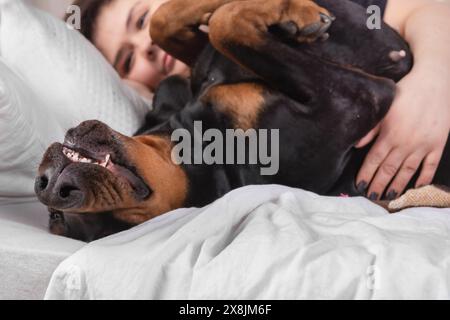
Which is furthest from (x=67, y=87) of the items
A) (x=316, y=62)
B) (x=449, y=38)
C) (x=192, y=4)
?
(x=449, y=38)

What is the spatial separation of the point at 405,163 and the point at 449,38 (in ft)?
1.05

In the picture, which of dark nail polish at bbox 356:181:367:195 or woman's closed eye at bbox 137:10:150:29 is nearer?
dark nail polish at bbox 356:181:367:195

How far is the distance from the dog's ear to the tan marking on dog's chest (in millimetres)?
151

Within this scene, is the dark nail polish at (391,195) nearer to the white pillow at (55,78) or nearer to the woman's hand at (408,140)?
the woman's hand at (408,140)

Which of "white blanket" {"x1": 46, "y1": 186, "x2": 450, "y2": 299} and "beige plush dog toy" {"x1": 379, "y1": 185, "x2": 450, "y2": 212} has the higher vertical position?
"white blanket" {"x1": 46, "y1": 186, "x2": 450, "y2": 299}

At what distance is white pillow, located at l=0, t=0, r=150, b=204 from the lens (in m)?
1.30

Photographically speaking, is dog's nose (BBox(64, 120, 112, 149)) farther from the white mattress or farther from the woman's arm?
the woman's arm

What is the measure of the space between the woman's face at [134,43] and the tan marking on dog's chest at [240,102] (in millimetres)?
314

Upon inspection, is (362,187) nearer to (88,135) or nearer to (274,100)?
(274,100)

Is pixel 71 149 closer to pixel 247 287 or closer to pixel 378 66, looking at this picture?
pixel 247 287

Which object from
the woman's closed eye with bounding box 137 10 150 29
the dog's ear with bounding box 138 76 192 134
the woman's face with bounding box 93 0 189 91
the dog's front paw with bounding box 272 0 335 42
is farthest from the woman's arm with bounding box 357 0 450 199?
the woman's closed eye with bounding box 137 10 150 29

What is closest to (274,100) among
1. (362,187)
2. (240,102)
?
(240,102)

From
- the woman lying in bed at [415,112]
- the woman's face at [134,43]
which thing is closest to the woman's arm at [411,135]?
the woman lying in bed at [415,112]

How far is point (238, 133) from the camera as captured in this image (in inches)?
49.0
